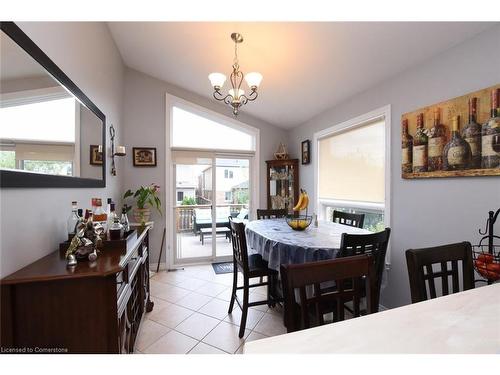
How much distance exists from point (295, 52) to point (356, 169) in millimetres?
1531

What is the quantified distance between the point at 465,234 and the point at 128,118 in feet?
13.8

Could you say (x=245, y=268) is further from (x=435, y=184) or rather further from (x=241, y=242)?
(x=435, y=184)

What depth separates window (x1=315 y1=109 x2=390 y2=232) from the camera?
254 cm

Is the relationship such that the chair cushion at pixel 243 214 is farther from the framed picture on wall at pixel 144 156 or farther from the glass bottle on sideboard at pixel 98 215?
the glass bottle on sideboard at pixel 98 215

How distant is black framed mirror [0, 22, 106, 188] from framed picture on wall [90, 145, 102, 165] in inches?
4.0

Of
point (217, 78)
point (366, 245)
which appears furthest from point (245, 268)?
point (217, 78)

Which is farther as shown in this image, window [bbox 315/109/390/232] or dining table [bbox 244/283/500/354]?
window [bbox 315/109/390/232]

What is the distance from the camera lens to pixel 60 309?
108 centimetres

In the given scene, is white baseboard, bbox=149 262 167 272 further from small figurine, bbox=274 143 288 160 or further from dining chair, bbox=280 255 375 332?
dining chair, bbox=280 255 375 332

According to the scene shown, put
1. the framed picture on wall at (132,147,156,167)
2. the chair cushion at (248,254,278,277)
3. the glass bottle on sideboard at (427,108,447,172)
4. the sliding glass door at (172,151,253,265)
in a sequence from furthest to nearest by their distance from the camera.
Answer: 1. the sliding glass door at (172,151,253,265)
2. the framed picture on wall at (132,147,156,167)
3. the chair cushion at (248,254,278,277)
4. the glass bottle on sideboard at (427,108,447,172)

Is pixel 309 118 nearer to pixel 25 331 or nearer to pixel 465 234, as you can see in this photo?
pixel 465 234

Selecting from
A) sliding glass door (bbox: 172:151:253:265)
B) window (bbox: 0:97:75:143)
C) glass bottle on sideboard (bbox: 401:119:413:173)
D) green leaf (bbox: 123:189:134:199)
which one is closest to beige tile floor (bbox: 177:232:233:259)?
sliding glass door (bbox: 172:151:253:265)
